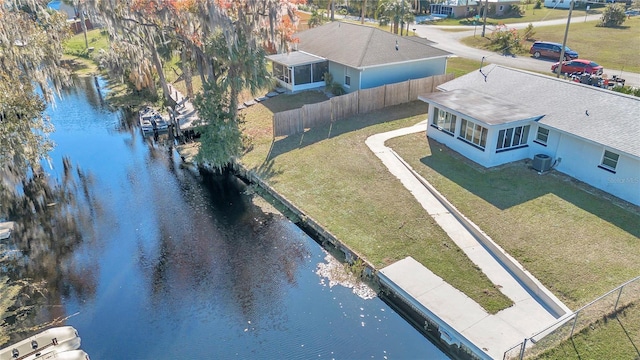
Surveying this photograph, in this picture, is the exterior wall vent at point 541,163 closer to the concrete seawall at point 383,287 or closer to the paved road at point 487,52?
the concrete seawall at point 383,287

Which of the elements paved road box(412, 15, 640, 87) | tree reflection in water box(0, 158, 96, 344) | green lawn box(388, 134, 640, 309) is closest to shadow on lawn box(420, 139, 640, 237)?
green lawn box(388, 134, 640, 309)

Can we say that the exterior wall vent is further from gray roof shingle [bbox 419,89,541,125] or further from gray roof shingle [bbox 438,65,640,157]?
gray roof shingle [bbox 419,89,541,125]

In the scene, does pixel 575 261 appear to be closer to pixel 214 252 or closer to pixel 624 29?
pixel 214 252

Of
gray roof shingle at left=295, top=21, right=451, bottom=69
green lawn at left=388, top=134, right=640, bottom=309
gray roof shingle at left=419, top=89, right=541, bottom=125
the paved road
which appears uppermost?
gray roof shingle at left=295, top=21, right=451, bottom=69

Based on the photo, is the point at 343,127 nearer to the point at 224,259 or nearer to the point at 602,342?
the point at 224,259

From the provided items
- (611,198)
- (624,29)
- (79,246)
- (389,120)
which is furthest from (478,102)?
(624,29)

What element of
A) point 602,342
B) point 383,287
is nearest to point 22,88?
point 383,287

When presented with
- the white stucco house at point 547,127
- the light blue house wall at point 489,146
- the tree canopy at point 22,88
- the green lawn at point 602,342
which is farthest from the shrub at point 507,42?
the tree canopy at point 22,88
